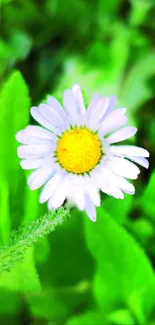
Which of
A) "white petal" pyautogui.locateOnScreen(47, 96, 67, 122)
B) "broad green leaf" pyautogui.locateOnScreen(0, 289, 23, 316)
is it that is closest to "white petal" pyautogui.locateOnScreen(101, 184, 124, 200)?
"white petal" pyautogui.locateOnScreen(47, 96, 67, 122)

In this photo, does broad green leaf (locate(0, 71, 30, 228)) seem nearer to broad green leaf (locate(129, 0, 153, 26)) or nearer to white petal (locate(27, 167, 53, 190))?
white petal (locate(27, 167, 53, 190))

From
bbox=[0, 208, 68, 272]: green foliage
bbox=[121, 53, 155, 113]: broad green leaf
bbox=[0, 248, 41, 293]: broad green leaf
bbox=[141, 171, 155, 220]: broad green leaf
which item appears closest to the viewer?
bbox=[0, 208, 68, 272]: green foliage

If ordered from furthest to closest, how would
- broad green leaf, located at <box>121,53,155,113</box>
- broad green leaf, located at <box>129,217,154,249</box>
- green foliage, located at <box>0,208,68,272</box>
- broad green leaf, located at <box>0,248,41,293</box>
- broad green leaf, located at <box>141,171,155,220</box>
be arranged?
broad green leaf, located at <box>121,53,155,113</box> → broad green leaf, located at <box>129,217,154,249</box> → broad green leaf, located at <box>141,171,155,220</box> → broad green leaf, located at <box>0,248,41,293</box> → green foliage, located at <box>0,208,68,272</box>

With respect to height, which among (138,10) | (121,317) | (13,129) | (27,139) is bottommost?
(121,317)

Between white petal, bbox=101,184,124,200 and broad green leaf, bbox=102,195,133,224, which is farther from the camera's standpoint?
broad green leaf, bbox=102,195,133,224

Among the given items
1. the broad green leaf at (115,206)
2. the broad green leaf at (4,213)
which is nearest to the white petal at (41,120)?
the broad green leaf at (4,213)

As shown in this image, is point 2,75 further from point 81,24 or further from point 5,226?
point 5,226

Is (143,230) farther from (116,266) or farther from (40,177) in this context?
(40,177)

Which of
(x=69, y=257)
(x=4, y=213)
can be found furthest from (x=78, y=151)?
(x=69, y=257)

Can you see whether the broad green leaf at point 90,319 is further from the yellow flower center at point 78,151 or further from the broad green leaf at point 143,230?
the yellow flower center at point 78,151
